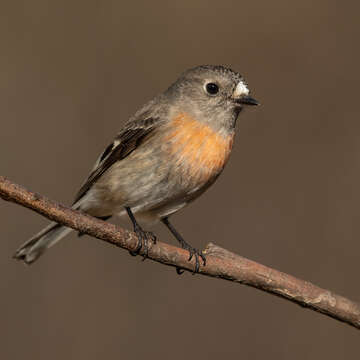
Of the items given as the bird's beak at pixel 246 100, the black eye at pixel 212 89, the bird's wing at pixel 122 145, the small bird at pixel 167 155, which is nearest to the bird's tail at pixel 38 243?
the small bird at pixel 167 155

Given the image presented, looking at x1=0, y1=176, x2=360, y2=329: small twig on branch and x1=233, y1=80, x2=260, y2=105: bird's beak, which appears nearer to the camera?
x1=0, y1=176, x2=360, y2=329: small twig on branch

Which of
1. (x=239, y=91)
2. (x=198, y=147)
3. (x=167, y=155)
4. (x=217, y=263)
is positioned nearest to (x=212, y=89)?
(x=239, y=91)

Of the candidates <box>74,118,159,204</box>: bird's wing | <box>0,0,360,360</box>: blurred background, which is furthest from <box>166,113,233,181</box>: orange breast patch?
<box>0,0,360,360</box>: blurred background

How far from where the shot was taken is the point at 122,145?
4195 millimetres

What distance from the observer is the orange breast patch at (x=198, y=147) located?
382cm

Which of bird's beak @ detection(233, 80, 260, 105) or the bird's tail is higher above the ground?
bird's beak @ detection(233, 80, 260, 105)

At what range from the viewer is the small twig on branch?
280 centimetres

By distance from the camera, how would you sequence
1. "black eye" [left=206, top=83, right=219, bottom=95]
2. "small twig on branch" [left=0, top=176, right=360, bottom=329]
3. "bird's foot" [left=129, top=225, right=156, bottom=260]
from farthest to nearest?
"black eye" [left=206, top=83, right=219, bottom=95] < "bird's foot" [left=129, top=225, right=156, bottom=260] < "small twig on branch" [left=0, top=176, right=360, bottom=329]

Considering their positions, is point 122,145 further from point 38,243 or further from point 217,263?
point 217,263

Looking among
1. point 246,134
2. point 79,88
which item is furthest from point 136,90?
point 246,134

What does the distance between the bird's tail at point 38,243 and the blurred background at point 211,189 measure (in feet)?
3.25

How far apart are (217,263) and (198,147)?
839 mm

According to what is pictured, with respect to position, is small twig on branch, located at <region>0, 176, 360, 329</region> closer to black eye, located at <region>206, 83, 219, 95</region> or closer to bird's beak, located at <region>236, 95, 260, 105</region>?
bird's beak, located at <region>236, 95, 260, 105</region>

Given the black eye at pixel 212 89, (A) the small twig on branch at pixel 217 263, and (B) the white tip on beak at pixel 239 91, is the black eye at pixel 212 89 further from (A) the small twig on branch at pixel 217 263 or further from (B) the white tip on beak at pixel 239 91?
(A) the small twig on branch at pixel 217 263
